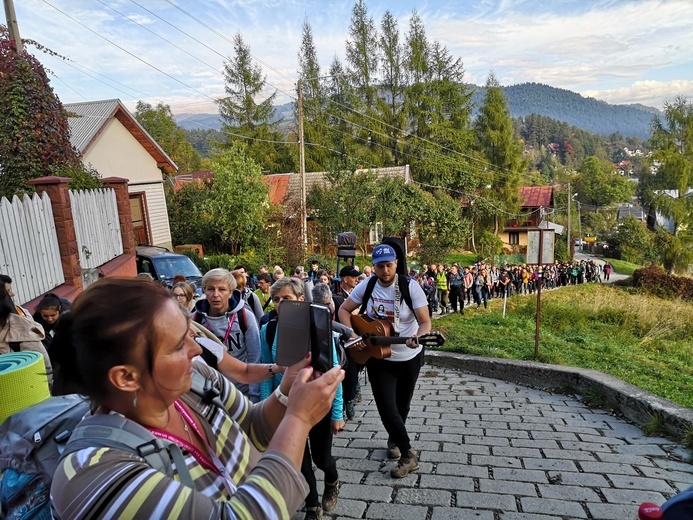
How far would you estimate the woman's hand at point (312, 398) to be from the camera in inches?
52.4

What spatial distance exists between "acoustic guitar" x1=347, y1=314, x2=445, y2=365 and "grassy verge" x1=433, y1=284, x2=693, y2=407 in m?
3.43

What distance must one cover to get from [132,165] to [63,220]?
13192 millimetres

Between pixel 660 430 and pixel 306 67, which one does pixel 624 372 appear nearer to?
pixel 660 430

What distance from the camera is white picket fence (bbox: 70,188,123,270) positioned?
9.08 meters

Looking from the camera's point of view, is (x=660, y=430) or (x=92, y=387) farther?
(x=660, y=430)

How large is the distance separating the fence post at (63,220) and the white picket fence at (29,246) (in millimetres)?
90

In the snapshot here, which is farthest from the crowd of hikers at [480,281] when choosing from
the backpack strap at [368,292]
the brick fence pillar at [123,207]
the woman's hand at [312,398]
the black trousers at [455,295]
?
the brick fence pillar at [123,207]

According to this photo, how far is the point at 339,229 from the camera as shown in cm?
2645

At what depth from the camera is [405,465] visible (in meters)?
3.98

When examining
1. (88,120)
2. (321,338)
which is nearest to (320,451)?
(321,338)

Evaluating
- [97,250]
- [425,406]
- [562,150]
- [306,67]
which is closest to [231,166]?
[97,250]

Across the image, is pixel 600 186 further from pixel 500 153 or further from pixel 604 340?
pixel 604 340

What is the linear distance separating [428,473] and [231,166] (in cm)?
2100

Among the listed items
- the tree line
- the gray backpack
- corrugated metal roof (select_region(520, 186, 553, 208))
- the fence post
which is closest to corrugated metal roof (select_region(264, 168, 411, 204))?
the tree line
